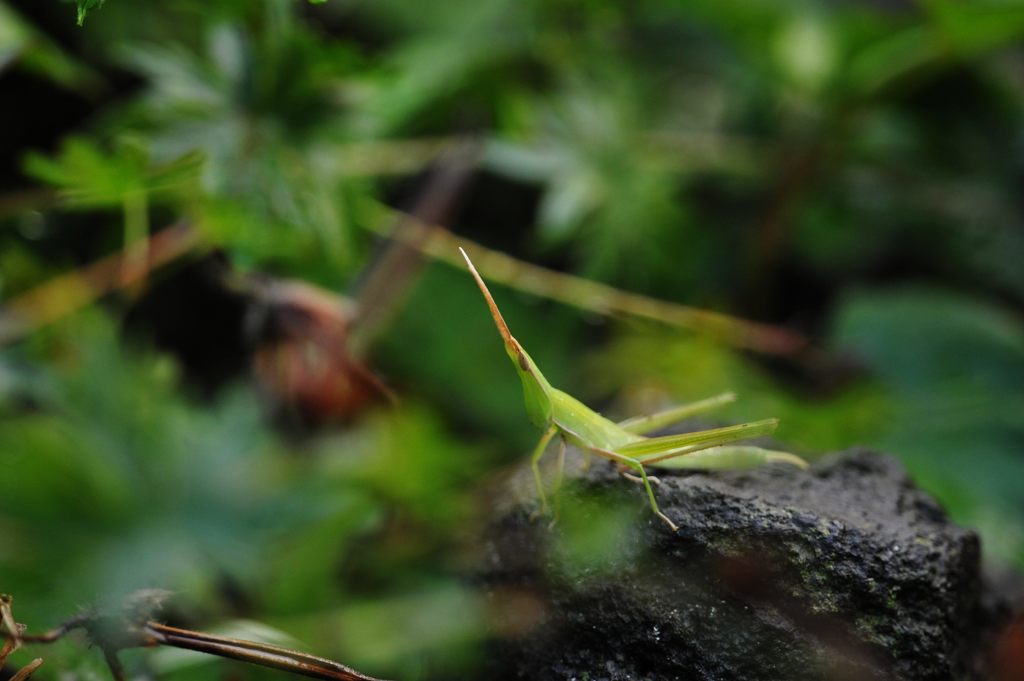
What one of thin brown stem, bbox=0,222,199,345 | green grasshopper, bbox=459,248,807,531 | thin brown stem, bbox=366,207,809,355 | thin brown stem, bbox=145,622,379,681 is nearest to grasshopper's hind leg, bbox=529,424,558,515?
green grasshopper, bbox=459,248,807,531

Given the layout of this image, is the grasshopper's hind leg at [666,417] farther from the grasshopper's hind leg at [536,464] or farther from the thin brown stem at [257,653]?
the thin brown stem at [257,653]

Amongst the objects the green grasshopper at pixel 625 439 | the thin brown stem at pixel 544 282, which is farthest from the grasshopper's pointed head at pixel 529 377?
the thin brown stem at pixel 544 282

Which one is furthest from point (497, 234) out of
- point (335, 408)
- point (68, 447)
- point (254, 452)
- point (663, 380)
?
point (68, 447)

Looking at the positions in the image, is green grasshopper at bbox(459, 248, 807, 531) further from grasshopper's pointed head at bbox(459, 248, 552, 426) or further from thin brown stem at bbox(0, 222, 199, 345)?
thin brown stem at bbox(0, 222, 199, 345)

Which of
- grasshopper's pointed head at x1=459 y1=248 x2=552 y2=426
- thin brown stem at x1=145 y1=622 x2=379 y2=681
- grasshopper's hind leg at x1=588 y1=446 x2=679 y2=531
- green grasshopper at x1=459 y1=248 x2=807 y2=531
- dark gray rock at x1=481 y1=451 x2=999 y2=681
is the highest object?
grasshopper's pointed head at x1=459 y1=248 x2=552 y2=426

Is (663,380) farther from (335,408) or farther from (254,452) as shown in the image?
(254,452)

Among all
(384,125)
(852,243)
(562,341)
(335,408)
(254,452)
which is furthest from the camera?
(852,243)

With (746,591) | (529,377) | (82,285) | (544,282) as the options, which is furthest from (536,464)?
(82,285)
